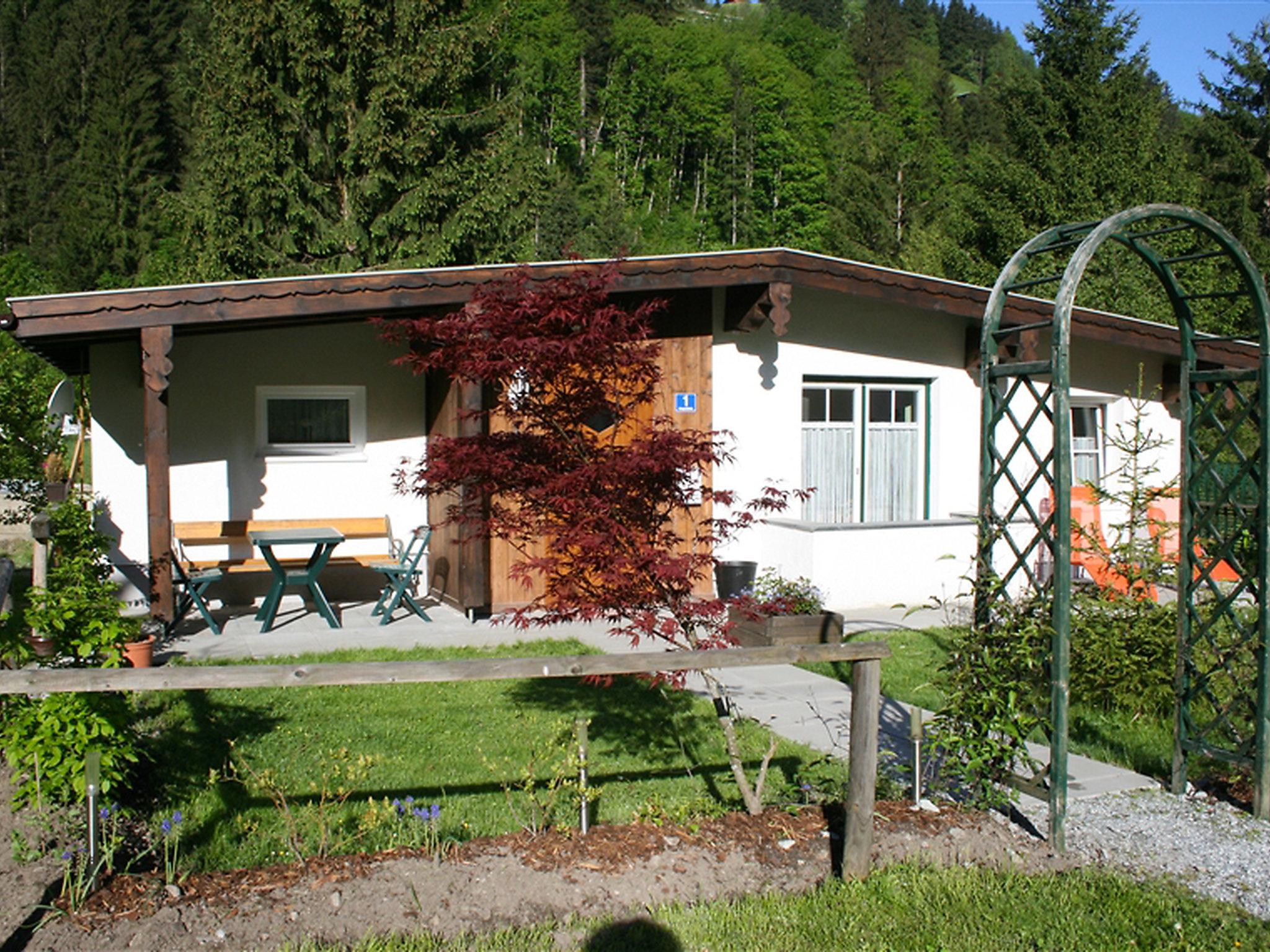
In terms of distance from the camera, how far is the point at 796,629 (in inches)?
333

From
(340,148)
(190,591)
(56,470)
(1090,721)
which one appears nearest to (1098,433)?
(1090,721)

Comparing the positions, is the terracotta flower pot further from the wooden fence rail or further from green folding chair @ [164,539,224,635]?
the wooden fence rail

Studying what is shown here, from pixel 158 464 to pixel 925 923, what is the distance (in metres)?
7.01

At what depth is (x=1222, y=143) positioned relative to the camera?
31.6m

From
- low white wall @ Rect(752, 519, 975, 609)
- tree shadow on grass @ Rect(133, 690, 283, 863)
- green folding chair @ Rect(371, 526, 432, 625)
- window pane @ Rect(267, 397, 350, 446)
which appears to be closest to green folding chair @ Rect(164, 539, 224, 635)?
green folding chair @ Rect(371, 526, 432, 625)

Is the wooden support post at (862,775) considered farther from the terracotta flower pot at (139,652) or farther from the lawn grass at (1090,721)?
the terracotta flower pot at (139,652)

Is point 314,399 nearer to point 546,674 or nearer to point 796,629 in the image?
point 796,629

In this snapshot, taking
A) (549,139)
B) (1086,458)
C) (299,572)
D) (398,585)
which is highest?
(549,139)

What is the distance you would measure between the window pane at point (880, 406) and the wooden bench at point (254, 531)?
16.5 ft

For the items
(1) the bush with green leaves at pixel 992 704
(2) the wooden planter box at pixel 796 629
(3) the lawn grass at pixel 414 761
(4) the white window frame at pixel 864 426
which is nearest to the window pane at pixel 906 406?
(4) the white window frame at pixel 864 426

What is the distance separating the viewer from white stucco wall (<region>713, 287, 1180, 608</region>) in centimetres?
1073

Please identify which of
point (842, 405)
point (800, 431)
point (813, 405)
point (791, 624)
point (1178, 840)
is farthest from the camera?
point (842, 405)

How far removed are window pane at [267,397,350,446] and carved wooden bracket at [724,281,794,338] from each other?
3844mm

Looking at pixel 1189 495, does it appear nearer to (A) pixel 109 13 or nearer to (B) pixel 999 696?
(B) pixel 999 696
